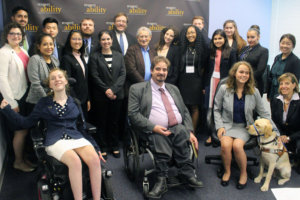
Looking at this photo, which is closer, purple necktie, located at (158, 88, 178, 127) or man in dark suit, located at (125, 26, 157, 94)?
purple necktie, located at (158, 88, 178, 127)

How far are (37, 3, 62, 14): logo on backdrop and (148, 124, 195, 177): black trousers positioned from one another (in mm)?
2239

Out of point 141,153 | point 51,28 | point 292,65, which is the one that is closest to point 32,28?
point 51,28

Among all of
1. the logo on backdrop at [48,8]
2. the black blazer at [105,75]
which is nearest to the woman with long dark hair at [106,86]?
the black blazer at [105,75]

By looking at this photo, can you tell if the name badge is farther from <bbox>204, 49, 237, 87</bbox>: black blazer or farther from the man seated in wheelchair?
the man seated in wheelchair

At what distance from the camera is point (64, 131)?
2473 mm

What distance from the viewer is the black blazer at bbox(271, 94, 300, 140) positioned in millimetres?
3127

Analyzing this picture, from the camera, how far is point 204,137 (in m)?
4.13

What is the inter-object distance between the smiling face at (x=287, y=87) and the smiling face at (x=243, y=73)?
0.47 meters

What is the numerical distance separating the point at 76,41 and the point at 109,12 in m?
1.12

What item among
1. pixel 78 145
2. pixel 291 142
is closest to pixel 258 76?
pixel 291 142

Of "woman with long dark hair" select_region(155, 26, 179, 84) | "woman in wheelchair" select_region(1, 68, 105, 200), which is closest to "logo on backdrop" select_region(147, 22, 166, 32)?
"woman with long dark hair" select_region(155, 26, 179, 84)

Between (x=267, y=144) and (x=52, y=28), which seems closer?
(x=267, y=144)

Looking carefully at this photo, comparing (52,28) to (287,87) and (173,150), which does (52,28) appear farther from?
(287,87)

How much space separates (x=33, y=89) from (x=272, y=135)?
7.79 feet
